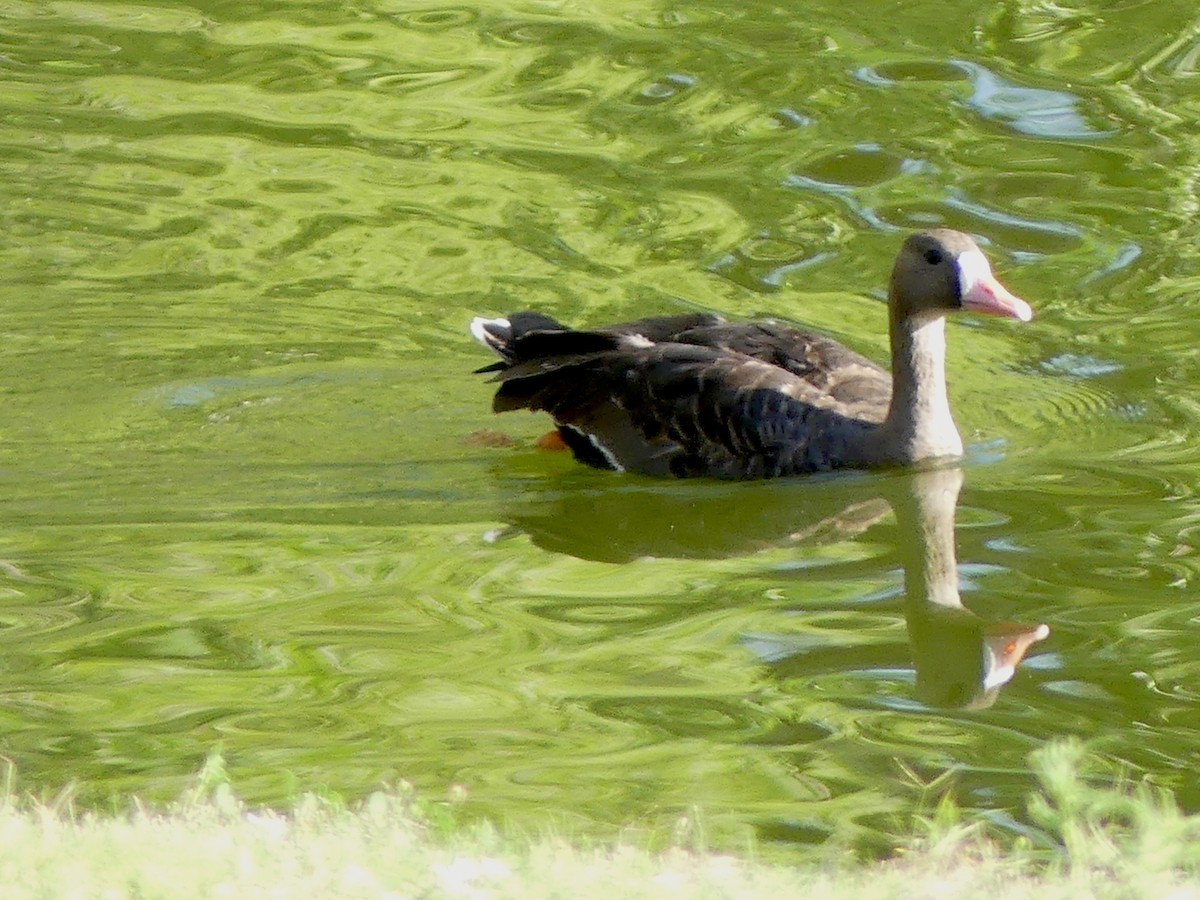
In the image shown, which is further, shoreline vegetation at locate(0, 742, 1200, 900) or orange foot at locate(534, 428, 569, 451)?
orange foot at locate(534, 428, 569, 451)

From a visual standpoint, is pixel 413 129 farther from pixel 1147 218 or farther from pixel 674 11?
pixel 1147 218

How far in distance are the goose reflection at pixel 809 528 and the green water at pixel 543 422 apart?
0.04 meters

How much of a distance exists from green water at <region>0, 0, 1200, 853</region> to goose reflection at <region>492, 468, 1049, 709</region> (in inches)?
1.4

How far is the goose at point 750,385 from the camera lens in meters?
9.27

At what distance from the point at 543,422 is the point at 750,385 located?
70.7 inches

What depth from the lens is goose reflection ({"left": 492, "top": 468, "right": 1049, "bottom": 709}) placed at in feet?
23.5

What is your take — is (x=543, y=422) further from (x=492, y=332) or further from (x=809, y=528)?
(x=809, y=528)

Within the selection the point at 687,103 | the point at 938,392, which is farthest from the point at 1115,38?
the point at 938,392

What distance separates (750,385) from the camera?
367 inches

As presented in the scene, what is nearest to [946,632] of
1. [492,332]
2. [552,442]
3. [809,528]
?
[809,528]

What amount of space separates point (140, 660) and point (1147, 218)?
A: 24.2ft

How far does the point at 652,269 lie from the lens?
11758 mm

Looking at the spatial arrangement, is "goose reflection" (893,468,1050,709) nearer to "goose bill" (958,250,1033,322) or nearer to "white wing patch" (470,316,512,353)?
"goose bill" (958,250,1033,322)

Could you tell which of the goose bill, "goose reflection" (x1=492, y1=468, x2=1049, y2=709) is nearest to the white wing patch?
"goose reflection" (x1=492, y1=468, x2=1049, y2=709)
